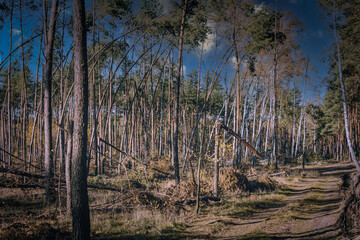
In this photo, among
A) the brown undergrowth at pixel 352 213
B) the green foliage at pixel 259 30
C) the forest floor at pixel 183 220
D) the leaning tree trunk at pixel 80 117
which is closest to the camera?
the leaning tree trunk at pixel 80 117

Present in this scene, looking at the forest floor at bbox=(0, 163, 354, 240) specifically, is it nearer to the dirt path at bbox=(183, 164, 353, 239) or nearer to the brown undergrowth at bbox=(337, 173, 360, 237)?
the dirt path at bbox=(183, 164, 353, 239)

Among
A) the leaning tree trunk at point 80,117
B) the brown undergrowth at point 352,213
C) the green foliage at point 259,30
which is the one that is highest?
the green foliage at point 259,30

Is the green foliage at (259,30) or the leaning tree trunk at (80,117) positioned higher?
the green foliage at (259,30)

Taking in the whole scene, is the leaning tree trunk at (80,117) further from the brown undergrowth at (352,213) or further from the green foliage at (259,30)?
the green foliage at (259,30)

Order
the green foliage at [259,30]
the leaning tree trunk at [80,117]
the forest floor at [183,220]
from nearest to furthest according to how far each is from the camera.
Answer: the leaning tree trunk at [80,117] < the forest floor at [183,220] < the green foliage at [259,30]

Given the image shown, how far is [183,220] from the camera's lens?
650cm

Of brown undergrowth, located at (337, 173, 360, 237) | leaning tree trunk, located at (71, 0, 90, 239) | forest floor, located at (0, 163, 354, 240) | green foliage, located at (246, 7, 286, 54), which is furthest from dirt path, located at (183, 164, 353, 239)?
green foliage, located at (246, 7, 286, 54)

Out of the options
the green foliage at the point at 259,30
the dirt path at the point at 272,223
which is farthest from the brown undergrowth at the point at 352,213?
the green foliage at the point at 259,30

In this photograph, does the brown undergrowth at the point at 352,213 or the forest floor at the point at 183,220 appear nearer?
the brown undergrowth at the point at 352,213

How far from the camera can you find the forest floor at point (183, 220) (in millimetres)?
4953

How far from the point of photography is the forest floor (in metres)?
4.95

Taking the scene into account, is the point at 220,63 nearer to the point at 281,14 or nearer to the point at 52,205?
the point at 281,14

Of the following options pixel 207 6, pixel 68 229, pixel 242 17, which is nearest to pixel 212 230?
pixel 68 229

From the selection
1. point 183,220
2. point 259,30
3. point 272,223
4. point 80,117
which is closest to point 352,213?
point 272,223
